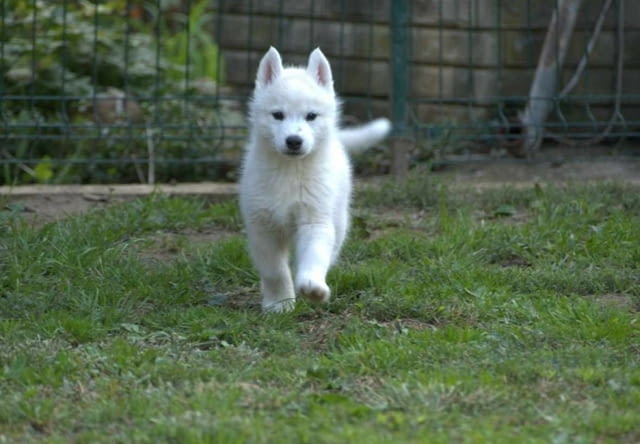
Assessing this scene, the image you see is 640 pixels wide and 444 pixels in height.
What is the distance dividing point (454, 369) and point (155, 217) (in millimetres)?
2862

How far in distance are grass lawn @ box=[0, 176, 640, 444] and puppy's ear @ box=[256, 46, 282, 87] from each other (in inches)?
37.4

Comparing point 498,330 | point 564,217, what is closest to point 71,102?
point 564,217

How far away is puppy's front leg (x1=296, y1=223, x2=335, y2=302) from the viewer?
4.47 m

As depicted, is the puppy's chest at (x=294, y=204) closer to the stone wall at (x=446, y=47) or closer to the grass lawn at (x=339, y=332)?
the grass lawn at (x=339, y=332)

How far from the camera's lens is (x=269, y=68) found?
5.18 metres

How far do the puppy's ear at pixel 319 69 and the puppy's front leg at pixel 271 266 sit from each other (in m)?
0.74

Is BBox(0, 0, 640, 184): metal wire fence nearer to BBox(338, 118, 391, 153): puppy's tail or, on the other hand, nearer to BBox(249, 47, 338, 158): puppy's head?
BBox(338, 118, 391, 153): puppy's tail

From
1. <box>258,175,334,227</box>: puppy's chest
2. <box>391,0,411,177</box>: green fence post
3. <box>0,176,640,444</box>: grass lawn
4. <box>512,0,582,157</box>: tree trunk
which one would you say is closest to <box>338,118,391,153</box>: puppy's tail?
<box>0,176,640,444</box>: grass lawn

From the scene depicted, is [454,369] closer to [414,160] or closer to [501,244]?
[501,244]

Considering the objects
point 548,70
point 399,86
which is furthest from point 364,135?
point 548,70

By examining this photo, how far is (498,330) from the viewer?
4504 mm

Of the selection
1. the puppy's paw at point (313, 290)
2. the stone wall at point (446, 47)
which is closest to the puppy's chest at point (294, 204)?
the puppy's paw at point (313, 290)

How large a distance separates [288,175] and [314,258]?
1.62ft

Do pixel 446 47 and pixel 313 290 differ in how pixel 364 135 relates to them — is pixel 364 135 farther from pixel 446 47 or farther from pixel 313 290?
pixel 446 47
